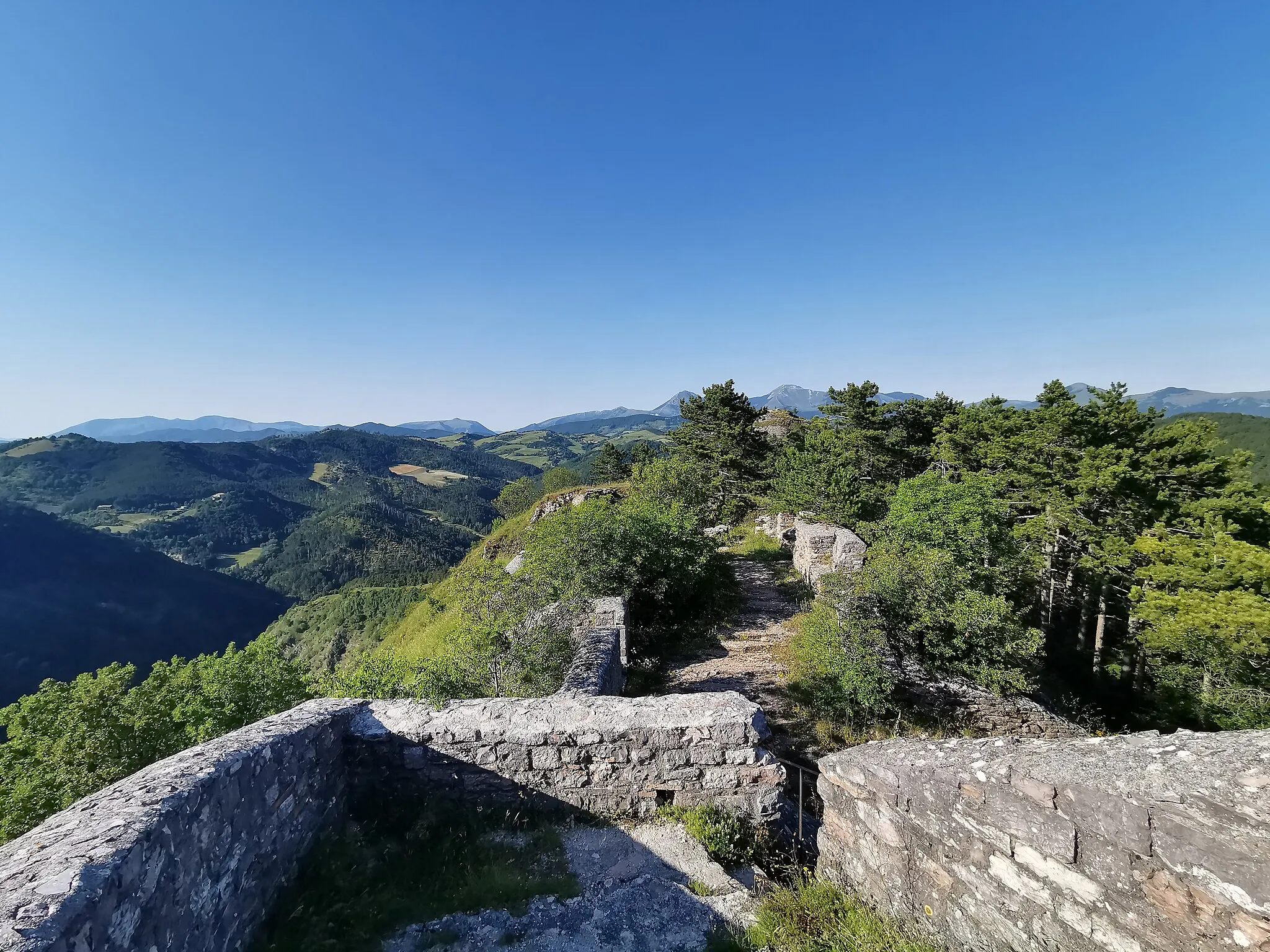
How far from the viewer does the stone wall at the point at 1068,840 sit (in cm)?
242

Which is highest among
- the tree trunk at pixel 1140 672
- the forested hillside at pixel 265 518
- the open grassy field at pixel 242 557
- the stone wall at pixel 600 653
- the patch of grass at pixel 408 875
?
the stone wall at pixel 600 653

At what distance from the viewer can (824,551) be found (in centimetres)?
1388

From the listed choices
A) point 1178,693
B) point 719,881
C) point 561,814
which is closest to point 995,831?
point 719,881

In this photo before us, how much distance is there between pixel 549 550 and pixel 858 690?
6383 mm

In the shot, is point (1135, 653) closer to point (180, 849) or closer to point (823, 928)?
point (823, 928)

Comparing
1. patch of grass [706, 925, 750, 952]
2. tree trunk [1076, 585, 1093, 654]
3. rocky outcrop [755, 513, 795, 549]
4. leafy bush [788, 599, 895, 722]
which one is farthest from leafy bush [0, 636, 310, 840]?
tree trunk [1076, 585, 1093, 654]

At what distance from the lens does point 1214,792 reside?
2457mm

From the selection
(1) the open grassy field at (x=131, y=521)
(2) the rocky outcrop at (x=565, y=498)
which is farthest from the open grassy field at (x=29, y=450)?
(2) the rocky outcrop at (x=565, y=498)

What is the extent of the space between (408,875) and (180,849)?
1777 mm

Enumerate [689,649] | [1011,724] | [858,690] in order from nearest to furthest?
[858,690]
[1011,724]
[689,649]

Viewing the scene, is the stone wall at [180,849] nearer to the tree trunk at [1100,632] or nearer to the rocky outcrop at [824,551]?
the rocky outcrop at [824,551]

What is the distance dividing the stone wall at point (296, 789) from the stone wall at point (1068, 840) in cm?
123

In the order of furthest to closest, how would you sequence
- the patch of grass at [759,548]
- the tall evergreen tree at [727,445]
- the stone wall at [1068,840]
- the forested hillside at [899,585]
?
1. the tall evergreen tree at [727,445]
2. the patch of grass at [759,548]
3. the forested hillside at [899,585]
4. the stone wall at [1068,840]

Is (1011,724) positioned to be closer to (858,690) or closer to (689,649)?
(858,690)
